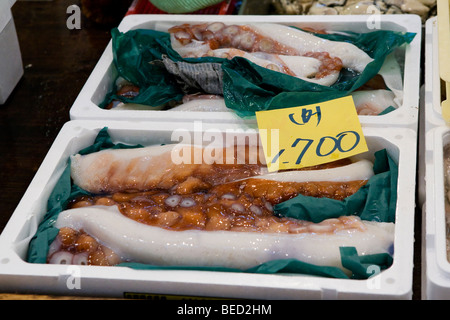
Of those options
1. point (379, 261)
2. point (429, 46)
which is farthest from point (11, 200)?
point (429, 46)

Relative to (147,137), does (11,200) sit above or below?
below

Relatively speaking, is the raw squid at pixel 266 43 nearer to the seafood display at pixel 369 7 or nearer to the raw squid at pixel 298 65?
the raw squid at pixel 298 65

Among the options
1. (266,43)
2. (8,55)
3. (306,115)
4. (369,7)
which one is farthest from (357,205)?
(8,55)

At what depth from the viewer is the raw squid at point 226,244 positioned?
1.27m

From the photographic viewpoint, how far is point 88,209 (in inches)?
55.4

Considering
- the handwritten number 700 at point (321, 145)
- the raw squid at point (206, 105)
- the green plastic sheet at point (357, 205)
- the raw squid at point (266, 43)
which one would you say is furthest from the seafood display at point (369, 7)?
the green plastic sheet at point (357, 205)

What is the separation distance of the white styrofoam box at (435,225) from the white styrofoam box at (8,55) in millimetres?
1410

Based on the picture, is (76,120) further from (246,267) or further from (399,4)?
(399,4)

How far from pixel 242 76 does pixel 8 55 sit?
88 centimetres

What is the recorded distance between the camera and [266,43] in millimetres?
1940

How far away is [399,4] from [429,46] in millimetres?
419

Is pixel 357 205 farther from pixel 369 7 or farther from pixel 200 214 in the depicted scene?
pixel 369 7
